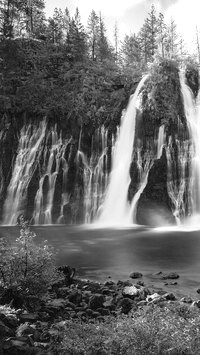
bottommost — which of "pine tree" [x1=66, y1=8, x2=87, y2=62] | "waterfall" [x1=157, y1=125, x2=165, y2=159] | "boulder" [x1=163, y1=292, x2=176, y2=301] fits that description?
"boulder" [x1=163, y1=292, x2=176, y2=301]

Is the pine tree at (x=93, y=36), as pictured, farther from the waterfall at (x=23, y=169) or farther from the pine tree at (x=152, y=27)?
the waterfall at (x=23, y=169)

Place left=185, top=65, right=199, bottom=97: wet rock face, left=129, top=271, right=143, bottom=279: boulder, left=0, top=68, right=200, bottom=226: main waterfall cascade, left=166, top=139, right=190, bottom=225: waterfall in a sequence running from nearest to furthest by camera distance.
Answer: left=129, top=271, right=143, bottom=279: boulder
left=166, top=139, right=190, bottom=225: waterfall
left=0, top=68, right=200, bottom=226: main waterfall cascade
left=185, top=65, right=199, bottom=97: wet rock face

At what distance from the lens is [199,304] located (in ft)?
35.1

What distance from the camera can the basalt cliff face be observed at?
33.2 metres

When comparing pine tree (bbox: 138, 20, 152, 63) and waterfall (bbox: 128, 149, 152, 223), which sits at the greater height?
pine tree (bbox: 138, 20, 152, 63)

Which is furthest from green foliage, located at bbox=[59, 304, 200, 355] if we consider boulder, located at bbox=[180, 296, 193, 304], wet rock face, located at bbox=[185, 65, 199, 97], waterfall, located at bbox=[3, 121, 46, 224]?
wet rock face, located at bbox=[185, 65, 199, 97]

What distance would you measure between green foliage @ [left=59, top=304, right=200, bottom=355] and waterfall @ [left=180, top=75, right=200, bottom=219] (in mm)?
24605

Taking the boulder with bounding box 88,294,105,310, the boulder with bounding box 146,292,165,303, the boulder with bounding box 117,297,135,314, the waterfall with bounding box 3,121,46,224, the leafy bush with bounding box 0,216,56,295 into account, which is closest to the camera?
the leafy bush with bounding box 0,216,56,295

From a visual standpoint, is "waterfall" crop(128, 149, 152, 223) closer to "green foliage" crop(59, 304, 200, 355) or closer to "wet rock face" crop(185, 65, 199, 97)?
"wet rock face" crop(185, 65, 199, 97)

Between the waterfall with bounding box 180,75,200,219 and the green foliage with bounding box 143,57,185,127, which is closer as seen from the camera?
the waterfall with bounding box 180,75,200,219

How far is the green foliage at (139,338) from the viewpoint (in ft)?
21.6

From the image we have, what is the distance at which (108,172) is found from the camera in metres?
36.9

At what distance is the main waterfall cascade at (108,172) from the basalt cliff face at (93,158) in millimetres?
92

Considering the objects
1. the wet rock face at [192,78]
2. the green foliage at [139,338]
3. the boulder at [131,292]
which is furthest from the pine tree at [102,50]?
the green foliage at [139,338]
